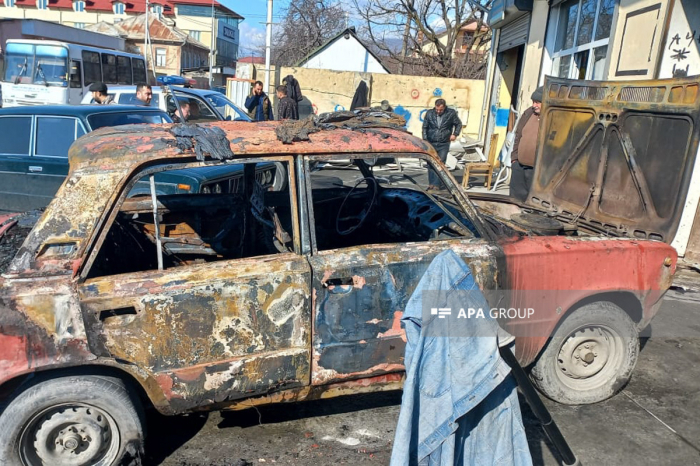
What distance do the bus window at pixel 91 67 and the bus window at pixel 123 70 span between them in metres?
1.57

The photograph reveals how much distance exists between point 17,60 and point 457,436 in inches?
741

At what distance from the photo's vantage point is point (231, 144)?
8.72ft

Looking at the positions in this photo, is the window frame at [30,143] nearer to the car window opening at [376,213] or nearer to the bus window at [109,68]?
the car window opening at [376,213]

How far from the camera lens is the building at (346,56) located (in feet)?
89.9

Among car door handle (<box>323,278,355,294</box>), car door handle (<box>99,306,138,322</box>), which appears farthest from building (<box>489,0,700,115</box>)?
car door handle (<box>99,306,138,322</box>)

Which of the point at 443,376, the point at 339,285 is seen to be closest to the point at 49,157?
the point at 339,285

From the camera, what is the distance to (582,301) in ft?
10.6

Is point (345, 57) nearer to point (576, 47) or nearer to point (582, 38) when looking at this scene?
point (576, 47)

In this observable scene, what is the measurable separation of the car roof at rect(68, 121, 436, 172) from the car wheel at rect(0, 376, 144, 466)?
100cm

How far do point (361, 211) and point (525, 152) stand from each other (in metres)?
3.06

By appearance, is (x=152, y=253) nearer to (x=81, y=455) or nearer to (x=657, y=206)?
(x=81, y=455)

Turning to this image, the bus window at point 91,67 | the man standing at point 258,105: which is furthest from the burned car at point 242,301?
the bus window at point 91,67

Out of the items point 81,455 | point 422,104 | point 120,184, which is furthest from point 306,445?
point 422,104

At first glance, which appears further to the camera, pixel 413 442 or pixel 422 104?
pixel 422 104
